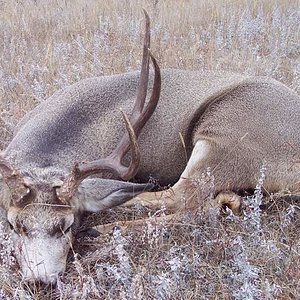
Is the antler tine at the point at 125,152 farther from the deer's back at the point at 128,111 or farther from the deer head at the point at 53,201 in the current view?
the deer's back at the point at 128,111

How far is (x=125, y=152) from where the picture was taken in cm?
422

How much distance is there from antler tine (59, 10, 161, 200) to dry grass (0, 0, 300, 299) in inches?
16.2

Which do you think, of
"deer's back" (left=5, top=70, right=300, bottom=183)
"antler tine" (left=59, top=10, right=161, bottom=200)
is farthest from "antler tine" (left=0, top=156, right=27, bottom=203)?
"deer's back" (left=5, top=70, right=300, bottom=183)

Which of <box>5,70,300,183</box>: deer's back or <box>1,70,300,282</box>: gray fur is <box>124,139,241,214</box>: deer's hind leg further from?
<box>5,70,300,183</box>: deer's back

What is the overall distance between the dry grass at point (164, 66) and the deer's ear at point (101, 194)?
230 millimetres

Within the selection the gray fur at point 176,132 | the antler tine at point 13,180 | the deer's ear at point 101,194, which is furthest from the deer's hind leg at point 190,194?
the antler tine at point 13,180

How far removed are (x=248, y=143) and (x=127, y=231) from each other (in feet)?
3.75

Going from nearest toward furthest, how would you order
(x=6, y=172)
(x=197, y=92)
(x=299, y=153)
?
1. (x=6, y=172)
2. (x=299, y=153)
3. (x=197, y=92)

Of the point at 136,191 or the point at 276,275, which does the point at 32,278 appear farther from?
the point at 276,275

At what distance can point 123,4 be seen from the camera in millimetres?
9797

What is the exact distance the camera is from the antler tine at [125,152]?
3781 millimetres

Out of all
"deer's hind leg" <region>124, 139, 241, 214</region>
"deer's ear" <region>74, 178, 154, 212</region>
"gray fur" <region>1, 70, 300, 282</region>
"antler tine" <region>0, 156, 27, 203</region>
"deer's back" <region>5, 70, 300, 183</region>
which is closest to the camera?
"antler tine" <region>0, 156, 27, 203</region>

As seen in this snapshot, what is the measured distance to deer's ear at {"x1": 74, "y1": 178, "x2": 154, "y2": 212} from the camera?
406cm

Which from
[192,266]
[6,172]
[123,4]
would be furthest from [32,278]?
[123,4]
